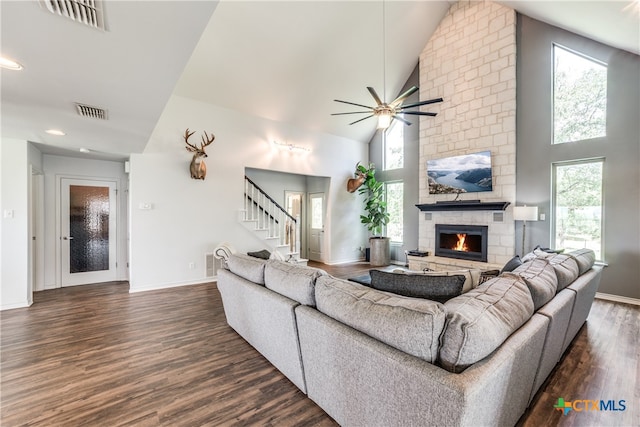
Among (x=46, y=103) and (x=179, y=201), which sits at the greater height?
(x=46, y=103)

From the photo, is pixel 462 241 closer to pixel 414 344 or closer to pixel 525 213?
pixel 525 213

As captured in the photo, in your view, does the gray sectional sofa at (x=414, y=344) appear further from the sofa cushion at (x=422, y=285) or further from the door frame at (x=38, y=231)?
the door frame at (x=38, y=231)

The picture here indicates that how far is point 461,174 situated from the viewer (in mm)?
5859

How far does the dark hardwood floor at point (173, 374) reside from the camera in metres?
1.83

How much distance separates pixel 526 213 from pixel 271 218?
520 centimetres

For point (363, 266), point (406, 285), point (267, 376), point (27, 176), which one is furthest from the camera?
point (363, 266)

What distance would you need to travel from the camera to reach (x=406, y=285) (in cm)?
188

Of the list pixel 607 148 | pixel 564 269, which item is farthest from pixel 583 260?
pixel 607 148

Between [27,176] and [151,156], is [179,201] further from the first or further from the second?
[27,176]

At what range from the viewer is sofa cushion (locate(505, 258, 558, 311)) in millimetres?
1886

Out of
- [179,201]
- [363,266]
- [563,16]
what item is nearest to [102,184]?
[179,201]

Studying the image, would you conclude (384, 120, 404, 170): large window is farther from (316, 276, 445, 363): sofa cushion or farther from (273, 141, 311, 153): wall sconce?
(316, 276, 445, 363): sofa cushion

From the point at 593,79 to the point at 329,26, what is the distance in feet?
15.1

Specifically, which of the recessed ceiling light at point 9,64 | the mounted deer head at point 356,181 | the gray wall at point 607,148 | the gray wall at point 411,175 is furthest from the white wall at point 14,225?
the gray wall at point 607,148
